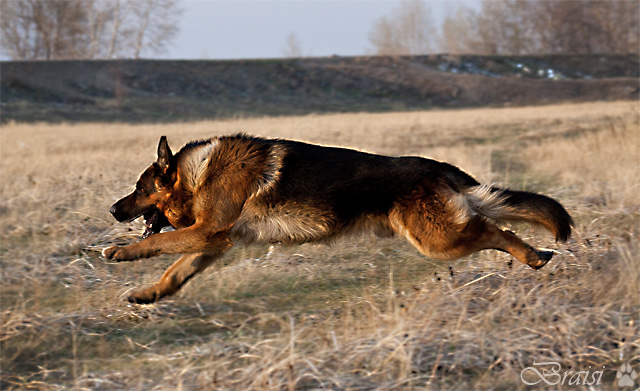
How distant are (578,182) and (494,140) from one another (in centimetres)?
760

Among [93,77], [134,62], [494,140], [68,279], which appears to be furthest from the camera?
[134,62]

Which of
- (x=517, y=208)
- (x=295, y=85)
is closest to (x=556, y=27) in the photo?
(x=295, y=85)

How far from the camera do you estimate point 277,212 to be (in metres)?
4.29

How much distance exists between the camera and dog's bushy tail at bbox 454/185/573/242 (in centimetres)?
434

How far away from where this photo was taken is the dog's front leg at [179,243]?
421cm

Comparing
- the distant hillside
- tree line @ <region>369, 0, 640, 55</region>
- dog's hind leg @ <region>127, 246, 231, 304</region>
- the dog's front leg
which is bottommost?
dog's hind leg @ <region>127, 246, 231, 304</region>

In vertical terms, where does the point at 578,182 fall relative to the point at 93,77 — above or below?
below

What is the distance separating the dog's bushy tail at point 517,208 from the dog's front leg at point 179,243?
1.72m

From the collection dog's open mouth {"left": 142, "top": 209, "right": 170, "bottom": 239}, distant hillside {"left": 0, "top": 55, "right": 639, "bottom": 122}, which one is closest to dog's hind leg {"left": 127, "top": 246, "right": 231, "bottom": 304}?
dog's open mouth {"left": 142, "top": 209, "right": 170, "bottom": 239}

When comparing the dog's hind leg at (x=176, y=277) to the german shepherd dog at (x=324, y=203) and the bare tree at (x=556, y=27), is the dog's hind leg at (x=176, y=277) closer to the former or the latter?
the german shepherd dog at (x=324, y=203)

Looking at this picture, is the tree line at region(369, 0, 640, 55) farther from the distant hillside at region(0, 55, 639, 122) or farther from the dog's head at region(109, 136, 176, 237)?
the dog's head at region(109, 136, 176, 237)

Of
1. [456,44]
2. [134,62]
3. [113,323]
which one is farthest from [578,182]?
[456,44]

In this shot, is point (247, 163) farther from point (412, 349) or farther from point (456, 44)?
point (456, 44)

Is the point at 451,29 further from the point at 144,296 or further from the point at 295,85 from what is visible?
the point at 144,296
